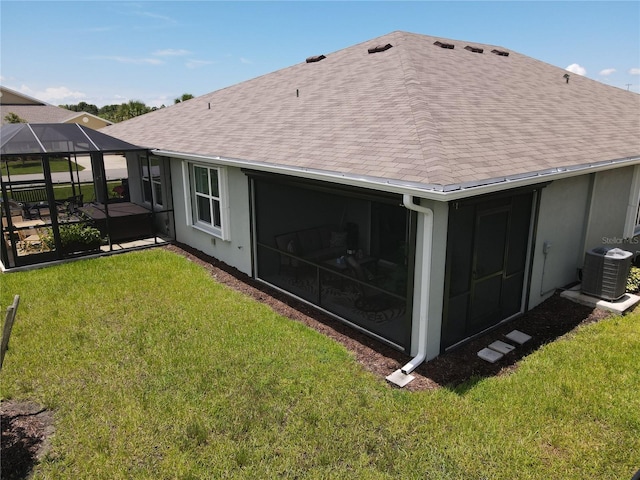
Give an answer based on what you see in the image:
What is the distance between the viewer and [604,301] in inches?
311

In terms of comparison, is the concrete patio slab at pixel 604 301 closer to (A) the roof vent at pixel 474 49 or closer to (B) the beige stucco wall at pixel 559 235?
(B) the beige stucco wall at pixel 559 235

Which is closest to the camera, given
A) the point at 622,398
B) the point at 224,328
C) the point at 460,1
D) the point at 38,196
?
the point at 622,398

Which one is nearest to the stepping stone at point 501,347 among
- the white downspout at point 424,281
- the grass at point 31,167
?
the white downspout at point 424,281

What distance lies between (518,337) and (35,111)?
52.3 metres

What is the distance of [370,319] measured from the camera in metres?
7.50

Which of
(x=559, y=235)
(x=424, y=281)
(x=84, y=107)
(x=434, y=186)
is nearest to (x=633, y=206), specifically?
(x=559, y=235)

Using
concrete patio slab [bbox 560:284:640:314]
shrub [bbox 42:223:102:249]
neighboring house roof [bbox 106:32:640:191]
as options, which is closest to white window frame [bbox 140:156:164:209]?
neighboring house roof [bbox 106:32:640:191]

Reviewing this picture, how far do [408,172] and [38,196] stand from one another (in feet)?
61.5

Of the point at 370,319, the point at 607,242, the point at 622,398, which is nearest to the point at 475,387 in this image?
the point at 622,398

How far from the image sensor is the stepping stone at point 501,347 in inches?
251

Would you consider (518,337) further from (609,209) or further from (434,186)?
(609,209)

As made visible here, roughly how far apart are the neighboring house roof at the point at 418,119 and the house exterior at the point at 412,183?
0.17 ft

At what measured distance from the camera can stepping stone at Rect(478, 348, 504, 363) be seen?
6125 millimetres

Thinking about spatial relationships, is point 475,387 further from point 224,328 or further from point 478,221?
point 224,328
